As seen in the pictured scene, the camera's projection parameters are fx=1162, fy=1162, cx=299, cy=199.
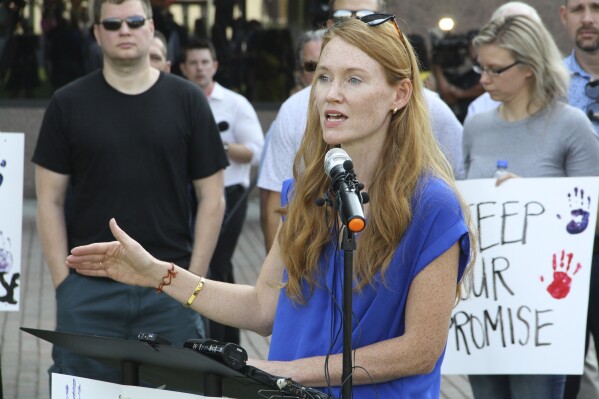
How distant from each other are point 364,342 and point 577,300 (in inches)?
77.8

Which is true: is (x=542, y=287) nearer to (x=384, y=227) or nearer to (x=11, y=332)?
(x=384, y=227)

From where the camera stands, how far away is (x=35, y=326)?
8.23 m

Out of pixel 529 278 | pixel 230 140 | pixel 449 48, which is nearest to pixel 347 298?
pixel 529 278

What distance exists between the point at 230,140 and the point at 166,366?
530 centimetres

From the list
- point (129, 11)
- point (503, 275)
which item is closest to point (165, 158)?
point (129, 11)

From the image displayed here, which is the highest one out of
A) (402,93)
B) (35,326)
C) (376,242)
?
(402,93)

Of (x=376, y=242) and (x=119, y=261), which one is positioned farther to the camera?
(x=119, y=261)

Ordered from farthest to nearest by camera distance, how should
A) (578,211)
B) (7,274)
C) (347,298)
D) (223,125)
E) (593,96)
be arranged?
(223,125)
(593,96)
(7,274)
(578,211)
(347,298)

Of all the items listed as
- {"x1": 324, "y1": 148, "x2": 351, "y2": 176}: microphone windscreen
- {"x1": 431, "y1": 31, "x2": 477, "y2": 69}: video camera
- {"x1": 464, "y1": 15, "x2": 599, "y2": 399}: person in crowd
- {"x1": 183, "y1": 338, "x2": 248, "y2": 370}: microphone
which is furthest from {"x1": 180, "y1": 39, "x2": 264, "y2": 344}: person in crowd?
{"x1": 431, "y1": 31, "x2": 477, "y2": 69}: video camera

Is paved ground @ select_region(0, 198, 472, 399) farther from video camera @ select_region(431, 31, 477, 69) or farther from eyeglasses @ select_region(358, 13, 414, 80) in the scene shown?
eyeglasses @ select_region(358, 13, 414, 80)

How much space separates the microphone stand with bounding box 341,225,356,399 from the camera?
2719 mm

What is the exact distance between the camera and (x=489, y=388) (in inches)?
191

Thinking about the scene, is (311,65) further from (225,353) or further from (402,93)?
(225,353)

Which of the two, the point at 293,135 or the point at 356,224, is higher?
the point at 356,224
